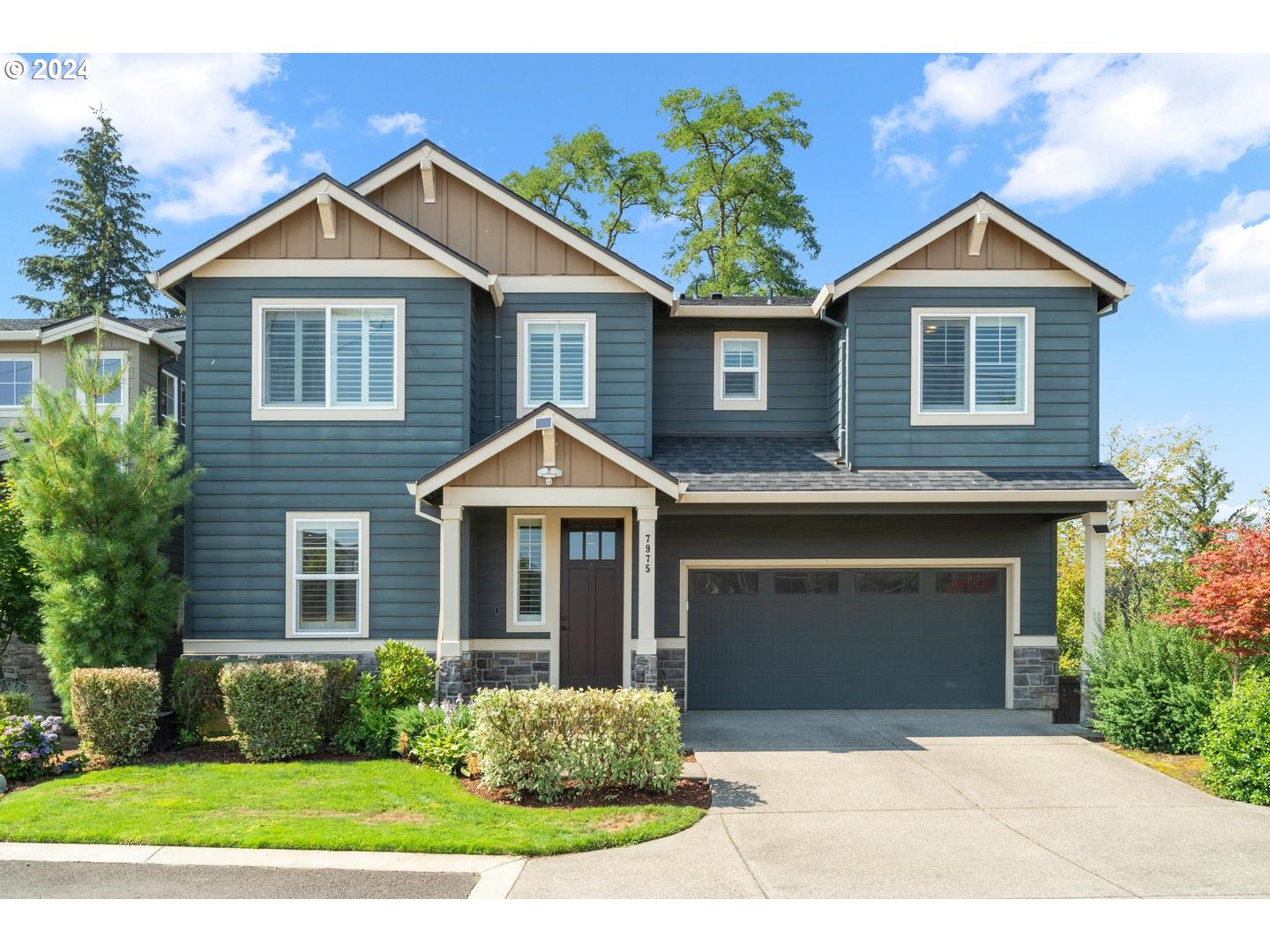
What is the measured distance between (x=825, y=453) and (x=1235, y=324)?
11.0m

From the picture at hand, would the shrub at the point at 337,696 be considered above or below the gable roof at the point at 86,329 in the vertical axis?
below

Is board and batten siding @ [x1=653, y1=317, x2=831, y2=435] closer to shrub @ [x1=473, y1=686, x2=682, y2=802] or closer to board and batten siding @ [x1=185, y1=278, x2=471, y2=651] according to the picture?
board and batten siding @ [x1=185, y1=278, x2=471, y2=651]

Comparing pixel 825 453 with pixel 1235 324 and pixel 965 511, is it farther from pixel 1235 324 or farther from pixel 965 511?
pixel 1235 324

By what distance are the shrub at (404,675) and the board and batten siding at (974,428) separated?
6.25 meters

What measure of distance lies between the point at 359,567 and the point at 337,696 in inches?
74.0

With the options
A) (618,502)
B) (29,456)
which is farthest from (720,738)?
(29,456)

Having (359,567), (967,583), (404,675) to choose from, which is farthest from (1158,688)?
(359,567)

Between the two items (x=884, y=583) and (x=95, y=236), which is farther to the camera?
(x=95, y=236)

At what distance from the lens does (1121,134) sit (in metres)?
13.6

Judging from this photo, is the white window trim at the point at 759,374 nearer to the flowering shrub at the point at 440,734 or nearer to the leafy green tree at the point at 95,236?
the flowering shrub at the point at 440,734

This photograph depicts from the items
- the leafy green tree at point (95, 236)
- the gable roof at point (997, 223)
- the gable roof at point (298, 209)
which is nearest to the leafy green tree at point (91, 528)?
the gable roof at point (298, 209)

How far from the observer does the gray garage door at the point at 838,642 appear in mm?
12391

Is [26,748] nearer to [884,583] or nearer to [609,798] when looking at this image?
[609,798]

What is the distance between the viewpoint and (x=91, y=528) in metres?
10.2
